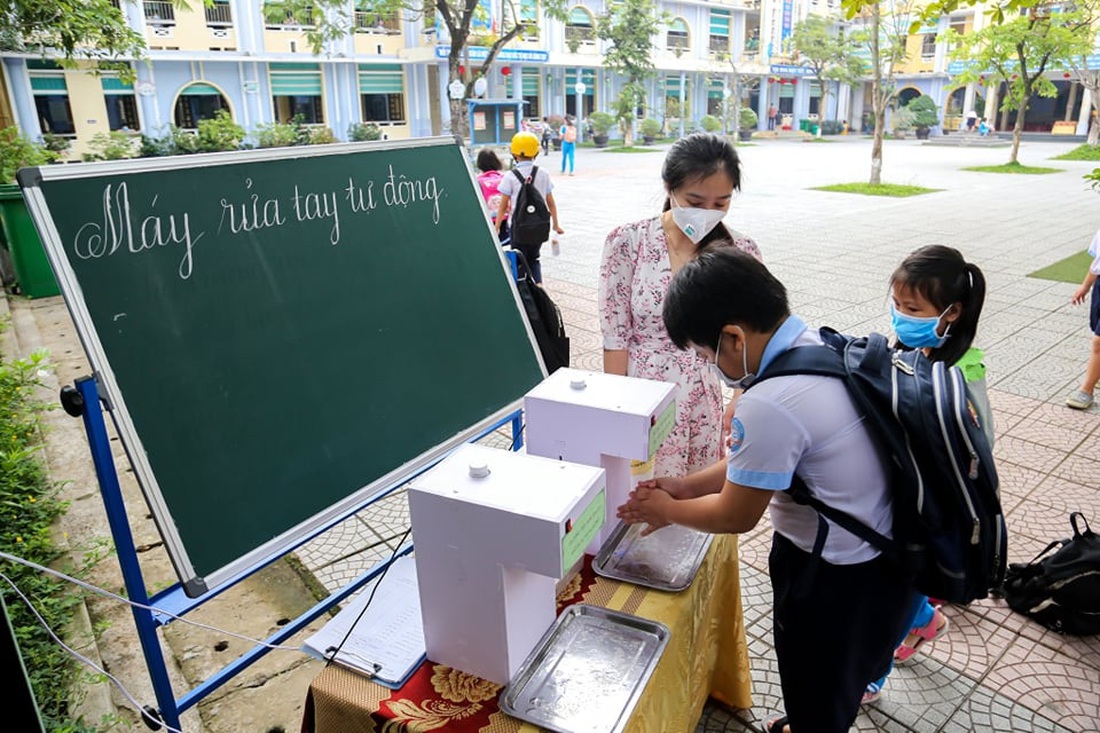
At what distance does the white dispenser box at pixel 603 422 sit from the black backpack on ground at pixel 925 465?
33 centimetres

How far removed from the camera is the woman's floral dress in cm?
214

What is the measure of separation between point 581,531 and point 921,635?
1.68 m

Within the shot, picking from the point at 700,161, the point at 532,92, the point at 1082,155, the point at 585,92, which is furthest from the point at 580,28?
the point at 700,161

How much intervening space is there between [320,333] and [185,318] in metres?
0.31

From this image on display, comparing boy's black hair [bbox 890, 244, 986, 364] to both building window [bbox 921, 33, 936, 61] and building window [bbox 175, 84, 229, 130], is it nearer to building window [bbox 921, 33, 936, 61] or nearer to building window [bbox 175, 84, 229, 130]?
building window [bbox 175, 84, 229, 130]

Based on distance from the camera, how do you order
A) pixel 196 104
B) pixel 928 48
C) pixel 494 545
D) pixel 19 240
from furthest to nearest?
pixel 928 48 → pixel 196 104 → pixel 19 240 → pixel 494 545

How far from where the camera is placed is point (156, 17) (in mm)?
20844

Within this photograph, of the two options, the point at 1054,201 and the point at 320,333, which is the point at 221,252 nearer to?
the point at 320,333

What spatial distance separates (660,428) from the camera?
1647 millimetres

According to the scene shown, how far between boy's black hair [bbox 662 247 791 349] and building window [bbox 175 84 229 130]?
24096 mm

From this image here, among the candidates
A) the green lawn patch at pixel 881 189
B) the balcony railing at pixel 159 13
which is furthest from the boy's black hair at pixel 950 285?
the balcony railing at pixel 159 13

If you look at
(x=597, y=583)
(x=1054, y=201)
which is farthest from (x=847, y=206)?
(x=597, y=583)

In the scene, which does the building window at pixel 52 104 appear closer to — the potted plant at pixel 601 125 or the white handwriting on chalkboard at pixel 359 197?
the potted plant at pixel 601 125

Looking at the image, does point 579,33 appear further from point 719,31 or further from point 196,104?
point 196,104
